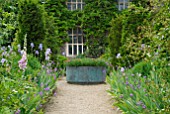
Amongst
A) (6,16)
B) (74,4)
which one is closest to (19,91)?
(6,16)

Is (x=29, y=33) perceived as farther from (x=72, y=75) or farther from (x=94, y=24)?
(x=94, y=24)

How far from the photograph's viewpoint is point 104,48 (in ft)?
57.8

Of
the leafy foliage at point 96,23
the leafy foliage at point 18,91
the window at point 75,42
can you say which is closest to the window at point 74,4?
the leafy foliage at point 96,23

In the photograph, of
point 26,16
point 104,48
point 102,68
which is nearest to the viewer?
point 26,16

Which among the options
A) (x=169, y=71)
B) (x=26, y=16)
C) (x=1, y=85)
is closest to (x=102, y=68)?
(x=26, y=16)

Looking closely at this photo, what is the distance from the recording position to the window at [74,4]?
1847 cm

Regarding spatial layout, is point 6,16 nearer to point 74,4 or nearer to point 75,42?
point 75,42

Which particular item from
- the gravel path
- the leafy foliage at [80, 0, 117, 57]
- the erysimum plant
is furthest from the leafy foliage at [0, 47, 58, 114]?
the leafy foliage at [80, 0, 117, 57]

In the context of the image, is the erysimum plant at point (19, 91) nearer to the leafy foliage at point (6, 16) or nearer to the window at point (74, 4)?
the leafy foliage at point (6, 16)

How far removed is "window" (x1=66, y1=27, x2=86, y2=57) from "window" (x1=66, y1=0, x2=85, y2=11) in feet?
3.95

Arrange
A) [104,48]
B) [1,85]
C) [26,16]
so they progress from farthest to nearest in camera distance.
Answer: [104,48]
[26,16]
[1,85]

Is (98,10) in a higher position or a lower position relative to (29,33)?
higher

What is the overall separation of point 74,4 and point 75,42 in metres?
2.09

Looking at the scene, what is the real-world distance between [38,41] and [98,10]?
27.2 feet
